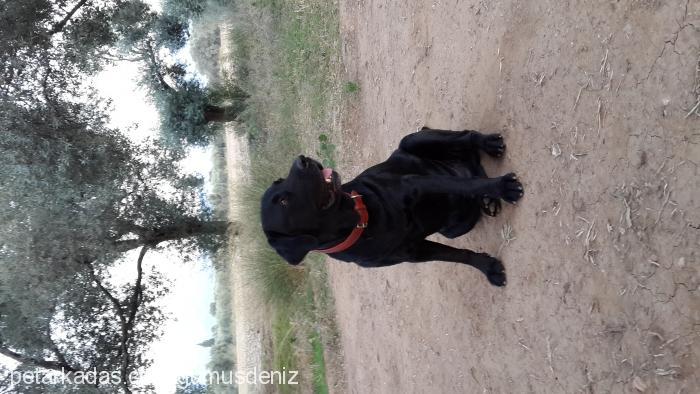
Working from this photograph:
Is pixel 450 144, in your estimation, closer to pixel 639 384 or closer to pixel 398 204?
pixel 398 204

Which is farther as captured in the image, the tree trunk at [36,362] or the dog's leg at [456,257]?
the tree trunk at [36,362]

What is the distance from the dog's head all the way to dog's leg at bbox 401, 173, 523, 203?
0.53m

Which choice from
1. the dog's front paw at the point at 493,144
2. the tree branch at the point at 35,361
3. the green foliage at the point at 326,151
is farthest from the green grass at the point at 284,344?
the dog's front paw at the point at 493,144

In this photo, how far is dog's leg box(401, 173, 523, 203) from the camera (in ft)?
10.8

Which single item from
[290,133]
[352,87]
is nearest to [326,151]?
[290,133]

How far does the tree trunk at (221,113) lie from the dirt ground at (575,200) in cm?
614

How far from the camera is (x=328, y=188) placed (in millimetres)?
2859

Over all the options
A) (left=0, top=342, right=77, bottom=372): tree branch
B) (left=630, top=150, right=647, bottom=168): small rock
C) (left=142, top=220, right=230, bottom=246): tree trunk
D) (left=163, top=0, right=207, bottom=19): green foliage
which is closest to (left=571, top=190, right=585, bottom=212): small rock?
(left=630, top=150, right=647, bottom=168): small rock

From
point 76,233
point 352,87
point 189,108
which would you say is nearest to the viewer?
point 352,87

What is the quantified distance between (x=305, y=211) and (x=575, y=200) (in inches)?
55.2

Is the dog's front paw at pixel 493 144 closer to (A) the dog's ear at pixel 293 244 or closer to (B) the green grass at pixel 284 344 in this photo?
(A) the dog's ear at pixel 293 244

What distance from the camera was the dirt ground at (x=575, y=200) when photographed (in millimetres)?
2316

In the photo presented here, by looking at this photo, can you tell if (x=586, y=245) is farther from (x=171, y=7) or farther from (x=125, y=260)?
(x=171, y=7)

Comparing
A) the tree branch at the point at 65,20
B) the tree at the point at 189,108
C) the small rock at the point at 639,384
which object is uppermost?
the tree branch at the point at 65,20
